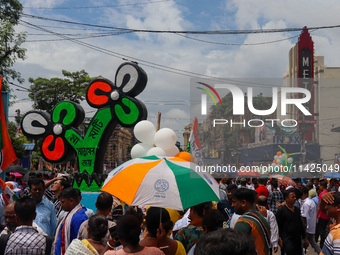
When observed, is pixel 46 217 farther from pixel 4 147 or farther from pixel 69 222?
pixel 4 147

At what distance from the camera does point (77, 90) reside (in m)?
42.3

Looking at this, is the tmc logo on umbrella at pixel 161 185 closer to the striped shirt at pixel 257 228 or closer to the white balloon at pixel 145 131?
the striped shirt at pixel 257 228

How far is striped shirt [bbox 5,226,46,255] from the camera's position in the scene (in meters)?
3.98

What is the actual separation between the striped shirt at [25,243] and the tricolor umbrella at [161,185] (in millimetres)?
1128

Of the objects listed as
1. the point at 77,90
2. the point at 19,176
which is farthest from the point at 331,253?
the point at 77,90

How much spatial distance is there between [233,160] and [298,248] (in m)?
2.15

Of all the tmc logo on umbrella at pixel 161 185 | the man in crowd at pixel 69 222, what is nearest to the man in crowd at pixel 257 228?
the tmc logo on umbrella at pixel 161 185

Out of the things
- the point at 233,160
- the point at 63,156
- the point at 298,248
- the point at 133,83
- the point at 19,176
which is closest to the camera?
the point at 233,160

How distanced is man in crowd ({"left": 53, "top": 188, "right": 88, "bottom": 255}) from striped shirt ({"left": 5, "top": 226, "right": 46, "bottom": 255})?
1.02 m

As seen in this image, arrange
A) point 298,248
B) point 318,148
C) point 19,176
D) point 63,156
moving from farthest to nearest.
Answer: point 19,176 → point 63,156 → point 318,148 → point 298,248

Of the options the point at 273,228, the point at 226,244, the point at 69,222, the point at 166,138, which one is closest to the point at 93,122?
the point at 166,138

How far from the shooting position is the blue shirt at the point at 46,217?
584 centimetres

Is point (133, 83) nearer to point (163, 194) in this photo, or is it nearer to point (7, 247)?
point (163, 194)

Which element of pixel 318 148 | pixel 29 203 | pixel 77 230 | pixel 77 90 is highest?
pixel 77 90
